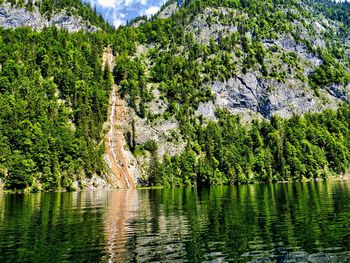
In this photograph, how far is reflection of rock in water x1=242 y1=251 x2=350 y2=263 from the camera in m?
20.5

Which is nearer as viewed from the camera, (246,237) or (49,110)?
(246,237)

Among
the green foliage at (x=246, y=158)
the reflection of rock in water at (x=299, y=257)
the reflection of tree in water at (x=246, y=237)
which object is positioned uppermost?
the green foliage at (x=246, y=158)

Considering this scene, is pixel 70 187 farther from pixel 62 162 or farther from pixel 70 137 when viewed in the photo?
pixel 70 137

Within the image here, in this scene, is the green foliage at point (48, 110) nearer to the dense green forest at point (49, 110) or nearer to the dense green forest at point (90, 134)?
the dense green forest at point (49, 110)

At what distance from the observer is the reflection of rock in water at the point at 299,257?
2052 centimetres

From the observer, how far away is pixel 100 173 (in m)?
132

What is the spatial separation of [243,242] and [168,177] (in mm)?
121574

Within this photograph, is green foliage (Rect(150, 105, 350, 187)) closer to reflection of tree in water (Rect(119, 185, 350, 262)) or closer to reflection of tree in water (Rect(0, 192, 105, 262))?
reflection of tree in water (Rect(0, 192, 105, 262))

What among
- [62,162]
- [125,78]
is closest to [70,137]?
[62,162]

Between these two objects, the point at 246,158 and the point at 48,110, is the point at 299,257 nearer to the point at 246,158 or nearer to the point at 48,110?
the point at 48,110

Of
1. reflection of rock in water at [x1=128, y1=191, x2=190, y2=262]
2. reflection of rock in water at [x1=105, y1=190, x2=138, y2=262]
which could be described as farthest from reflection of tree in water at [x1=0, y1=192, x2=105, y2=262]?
reflection of rock in water at [x1=128, y1=191, x2=190, y2=262]

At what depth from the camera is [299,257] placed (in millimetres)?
21500

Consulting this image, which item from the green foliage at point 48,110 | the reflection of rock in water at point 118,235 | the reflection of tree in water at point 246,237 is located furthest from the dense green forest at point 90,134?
the reflection of tree in water at point 246,237

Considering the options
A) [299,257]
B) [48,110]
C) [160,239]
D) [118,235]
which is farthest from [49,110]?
[299,257]
